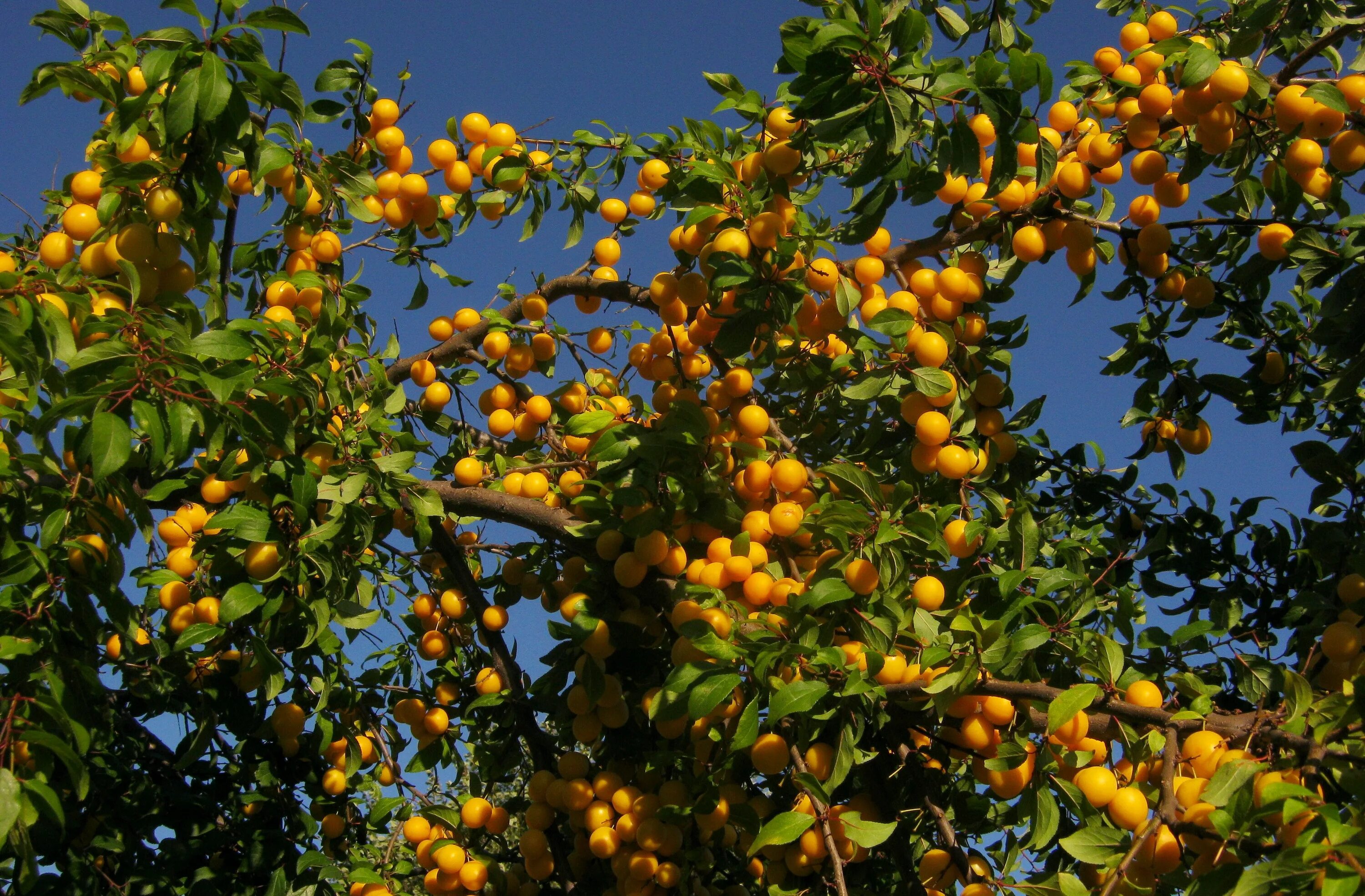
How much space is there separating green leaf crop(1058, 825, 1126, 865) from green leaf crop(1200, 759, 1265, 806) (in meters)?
0.22

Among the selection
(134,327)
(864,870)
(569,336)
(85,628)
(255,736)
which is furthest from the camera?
(569,336)

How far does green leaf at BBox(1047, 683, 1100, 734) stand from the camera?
6.56ft

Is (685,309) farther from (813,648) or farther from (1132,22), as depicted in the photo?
(1132,22)

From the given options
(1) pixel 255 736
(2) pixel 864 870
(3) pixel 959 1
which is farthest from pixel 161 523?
(3) pixel 959 1

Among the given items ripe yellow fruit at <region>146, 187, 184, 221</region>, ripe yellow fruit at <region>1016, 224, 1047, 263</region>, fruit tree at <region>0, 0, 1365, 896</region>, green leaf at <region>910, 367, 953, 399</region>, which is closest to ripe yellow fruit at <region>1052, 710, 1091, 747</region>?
fruit tree at <region>0, 0, 1365, 896</region>

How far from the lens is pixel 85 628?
2328mm

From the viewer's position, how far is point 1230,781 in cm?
183

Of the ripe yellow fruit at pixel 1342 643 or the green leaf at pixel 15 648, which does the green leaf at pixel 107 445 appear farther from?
the ripe yellow fruit at pixel 1342 643

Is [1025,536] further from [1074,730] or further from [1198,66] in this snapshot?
[1198,66]

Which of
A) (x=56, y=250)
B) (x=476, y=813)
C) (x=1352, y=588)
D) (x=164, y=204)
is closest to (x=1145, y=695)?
(x=1352, y=588)

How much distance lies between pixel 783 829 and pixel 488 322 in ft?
7.53

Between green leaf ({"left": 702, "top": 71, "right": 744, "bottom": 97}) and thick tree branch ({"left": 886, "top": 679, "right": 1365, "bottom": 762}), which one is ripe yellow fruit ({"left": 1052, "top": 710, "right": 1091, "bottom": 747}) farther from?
green leaf ({"left": 702, "top": 71, "right": 744, "bottom": 97})

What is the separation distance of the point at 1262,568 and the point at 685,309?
2214 mm

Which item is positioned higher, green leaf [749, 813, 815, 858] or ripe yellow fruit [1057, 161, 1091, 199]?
ripe yellow fruit [1057, 161, 1091, 199]
